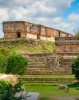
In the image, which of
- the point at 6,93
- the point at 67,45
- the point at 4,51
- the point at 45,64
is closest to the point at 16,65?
the point at 45,64

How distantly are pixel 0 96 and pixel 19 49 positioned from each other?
38633 mm

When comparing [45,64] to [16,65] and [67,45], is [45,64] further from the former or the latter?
[67,45]

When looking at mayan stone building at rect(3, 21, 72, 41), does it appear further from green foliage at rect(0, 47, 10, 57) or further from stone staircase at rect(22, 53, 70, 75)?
stone staircase at rect(22, 53, 70, 75)

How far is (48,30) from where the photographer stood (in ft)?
201

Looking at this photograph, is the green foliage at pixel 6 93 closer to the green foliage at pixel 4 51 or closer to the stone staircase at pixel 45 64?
the stone staircase at pixel 45 64

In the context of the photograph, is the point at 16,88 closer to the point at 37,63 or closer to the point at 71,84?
the point at 71,84

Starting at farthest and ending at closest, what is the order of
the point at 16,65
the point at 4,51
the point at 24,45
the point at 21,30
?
the point at 21,30
the point at 24,45
the point at 4,51
the point at 16,65

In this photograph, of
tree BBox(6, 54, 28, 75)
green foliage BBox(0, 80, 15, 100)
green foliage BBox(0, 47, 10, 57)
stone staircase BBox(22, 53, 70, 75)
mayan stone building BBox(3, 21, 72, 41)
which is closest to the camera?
green foliage BBox(0, 80, 15, 100)

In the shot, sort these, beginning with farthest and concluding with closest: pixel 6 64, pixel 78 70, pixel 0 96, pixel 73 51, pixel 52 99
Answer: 1. pixel 73 51
2. pixel 6 64
3. pixel 78 70
4. pixel 52 99
5. pixel 0 96

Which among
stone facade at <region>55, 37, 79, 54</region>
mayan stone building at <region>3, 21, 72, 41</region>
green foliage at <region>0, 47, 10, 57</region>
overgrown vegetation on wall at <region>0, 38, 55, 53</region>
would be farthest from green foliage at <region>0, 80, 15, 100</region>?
mayan stone building at <region>3, 21, 72, 41</region>

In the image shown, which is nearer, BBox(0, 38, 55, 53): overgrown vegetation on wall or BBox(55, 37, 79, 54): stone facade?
BBox(0, 38, 55, 53): overgrown vegetation on wall

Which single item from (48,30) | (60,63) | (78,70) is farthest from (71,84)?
(48,30)

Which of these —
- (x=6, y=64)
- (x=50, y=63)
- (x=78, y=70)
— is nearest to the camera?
(x=78, y=70)

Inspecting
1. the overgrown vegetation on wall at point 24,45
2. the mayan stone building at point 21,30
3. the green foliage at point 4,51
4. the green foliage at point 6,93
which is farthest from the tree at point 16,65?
the green foliage at point 6,93
